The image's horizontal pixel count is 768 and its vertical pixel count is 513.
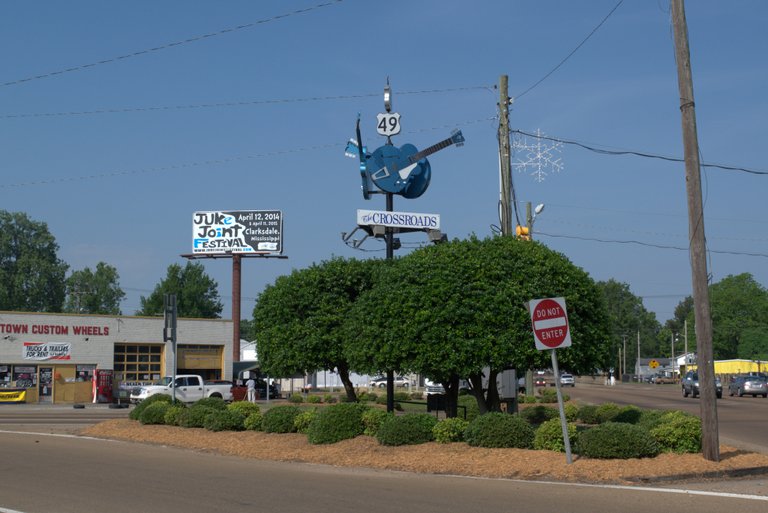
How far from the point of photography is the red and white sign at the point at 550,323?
47.4ft

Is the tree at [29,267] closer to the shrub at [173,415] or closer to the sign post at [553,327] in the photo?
the shrub at [173,415]

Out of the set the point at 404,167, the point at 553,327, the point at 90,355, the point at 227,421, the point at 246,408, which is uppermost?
the point at 404,167

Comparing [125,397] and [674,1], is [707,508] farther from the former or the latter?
[125,397]

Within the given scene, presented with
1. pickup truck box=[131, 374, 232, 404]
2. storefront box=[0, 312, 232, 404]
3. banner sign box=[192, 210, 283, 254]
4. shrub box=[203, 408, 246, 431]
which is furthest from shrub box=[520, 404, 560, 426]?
banner sign box=[192, 210, 283, 254]

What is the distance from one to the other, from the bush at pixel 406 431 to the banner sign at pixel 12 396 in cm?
3662

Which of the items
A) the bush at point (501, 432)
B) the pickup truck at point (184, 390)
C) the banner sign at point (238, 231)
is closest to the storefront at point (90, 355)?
the pickup truck at point (184, 390)

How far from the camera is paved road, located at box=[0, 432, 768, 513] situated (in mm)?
11258

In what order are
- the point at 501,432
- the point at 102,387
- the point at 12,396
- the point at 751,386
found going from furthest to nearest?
the point at 751,386
the point at 102,387
the point at 12,396
the point at 501,432

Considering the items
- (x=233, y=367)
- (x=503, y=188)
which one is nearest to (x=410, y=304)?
(x=503, y=188)

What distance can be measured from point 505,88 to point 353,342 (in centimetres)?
880

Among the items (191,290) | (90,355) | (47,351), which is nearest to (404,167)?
(47,351)

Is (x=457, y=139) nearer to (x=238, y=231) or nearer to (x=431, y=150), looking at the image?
(x=431, y=150)

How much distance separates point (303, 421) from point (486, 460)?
230 inches

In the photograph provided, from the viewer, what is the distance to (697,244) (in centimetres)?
1505
